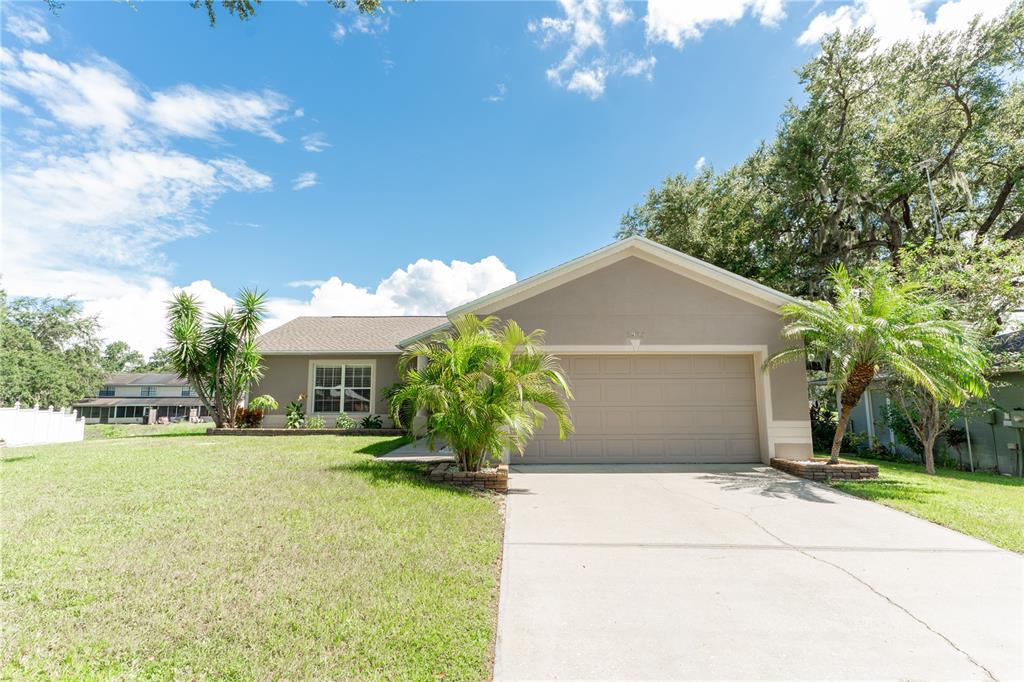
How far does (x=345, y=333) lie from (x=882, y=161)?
63.3 ft

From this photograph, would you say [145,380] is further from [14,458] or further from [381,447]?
[381,447]

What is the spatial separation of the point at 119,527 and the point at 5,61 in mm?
6929

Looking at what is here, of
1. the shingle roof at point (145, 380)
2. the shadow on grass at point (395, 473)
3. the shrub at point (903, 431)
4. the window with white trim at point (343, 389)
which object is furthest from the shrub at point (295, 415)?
the shingle roof at point (145, 380)

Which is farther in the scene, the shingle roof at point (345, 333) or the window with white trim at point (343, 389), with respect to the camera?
the shingle roof at point (345, 333)

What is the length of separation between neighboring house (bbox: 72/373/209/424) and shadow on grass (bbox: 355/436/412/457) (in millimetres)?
44764

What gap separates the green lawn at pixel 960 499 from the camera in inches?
209

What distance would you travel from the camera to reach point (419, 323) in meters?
19.1

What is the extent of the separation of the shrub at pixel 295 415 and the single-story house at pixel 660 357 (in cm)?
900

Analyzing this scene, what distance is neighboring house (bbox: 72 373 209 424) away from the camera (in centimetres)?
4719

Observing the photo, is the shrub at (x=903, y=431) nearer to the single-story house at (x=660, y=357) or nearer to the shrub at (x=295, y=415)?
the single-story house at (x=660, y=357)

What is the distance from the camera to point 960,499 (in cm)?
689

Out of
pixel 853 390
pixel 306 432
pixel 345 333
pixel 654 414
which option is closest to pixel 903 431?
pixel 853 390

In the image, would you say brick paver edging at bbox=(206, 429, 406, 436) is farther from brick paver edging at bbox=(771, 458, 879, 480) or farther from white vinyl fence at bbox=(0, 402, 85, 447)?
brick paver edging at bbox=(771, 458, 879, 480)

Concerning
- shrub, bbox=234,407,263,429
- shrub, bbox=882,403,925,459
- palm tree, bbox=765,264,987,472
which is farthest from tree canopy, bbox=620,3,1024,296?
shrub, bbox=234,407,263,429
